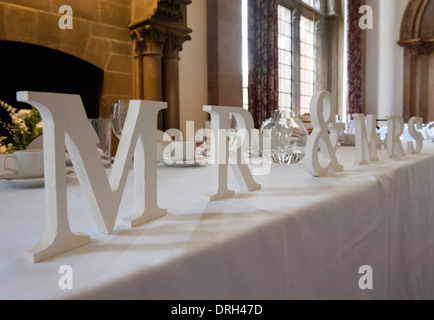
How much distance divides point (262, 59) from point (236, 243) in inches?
200

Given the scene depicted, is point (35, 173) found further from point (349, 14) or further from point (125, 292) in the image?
point (349, 14)

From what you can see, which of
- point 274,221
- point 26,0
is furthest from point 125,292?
point 26,0

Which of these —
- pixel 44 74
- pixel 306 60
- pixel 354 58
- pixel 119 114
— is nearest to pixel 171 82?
pixel 44 74

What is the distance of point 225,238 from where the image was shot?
469 millimetres

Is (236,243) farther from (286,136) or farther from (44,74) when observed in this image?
(44,74)

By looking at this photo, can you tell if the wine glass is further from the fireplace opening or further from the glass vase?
the fireplace opening

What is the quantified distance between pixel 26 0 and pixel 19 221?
2.93 m

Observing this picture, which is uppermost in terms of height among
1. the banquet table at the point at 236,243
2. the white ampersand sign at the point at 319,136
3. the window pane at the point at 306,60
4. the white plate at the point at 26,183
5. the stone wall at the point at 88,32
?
the window pane at the point at 306,60

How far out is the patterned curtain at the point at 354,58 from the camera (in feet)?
25.0

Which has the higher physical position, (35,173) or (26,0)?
(26,0)

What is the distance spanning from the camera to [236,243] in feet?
1.56

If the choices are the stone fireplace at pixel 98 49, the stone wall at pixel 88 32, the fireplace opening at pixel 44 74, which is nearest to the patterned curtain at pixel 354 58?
the stone fireplace at pixel 98 49

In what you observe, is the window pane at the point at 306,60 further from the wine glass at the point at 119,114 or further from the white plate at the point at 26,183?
the white plate at the point at 26,183

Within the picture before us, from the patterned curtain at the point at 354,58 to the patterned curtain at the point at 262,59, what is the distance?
3.05 meters
